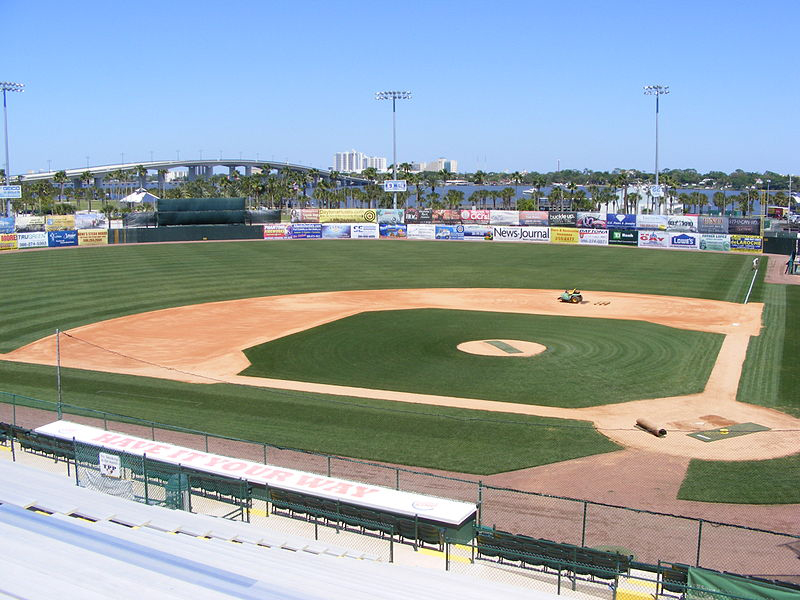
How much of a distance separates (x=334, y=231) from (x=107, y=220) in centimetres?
3110

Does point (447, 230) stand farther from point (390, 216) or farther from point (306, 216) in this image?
point (306, 216)

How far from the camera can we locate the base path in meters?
25.9

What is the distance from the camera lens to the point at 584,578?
15.0 m

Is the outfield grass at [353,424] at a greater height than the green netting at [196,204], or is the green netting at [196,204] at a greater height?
the green netting at [196,204]

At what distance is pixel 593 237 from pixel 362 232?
97.4ft

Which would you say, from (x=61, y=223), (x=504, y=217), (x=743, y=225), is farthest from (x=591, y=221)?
(x=61, y=223)

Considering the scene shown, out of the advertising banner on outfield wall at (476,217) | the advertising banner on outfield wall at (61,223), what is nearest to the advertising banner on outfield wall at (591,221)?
the advertising banner on outfield wall at (476,217)

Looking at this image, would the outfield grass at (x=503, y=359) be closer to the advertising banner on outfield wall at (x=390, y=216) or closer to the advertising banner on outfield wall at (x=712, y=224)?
the advertising banner on outfield wall at (x=712, y=224)

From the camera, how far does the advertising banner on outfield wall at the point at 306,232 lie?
9844 cm

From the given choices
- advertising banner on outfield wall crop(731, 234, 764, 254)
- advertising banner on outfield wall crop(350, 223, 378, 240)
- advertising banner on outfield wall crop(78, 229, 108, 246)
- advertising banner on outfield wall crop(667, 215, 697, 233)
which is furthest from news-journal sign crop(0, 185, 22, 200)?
advertising banner on outfield wall crop(731, 234, 764, 254)

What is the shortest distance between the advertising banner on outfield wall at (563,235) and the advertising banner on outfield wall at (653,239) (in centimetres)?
752

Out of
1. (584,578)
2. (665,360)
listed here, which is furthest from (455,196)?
(584,578)

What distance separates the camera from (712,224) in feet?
280

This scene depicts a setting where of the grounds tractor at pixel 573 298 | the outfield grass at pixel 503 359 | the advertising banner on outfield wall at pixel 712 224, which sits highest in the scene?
the advertising banner on outfield wall at pixel 712 224
